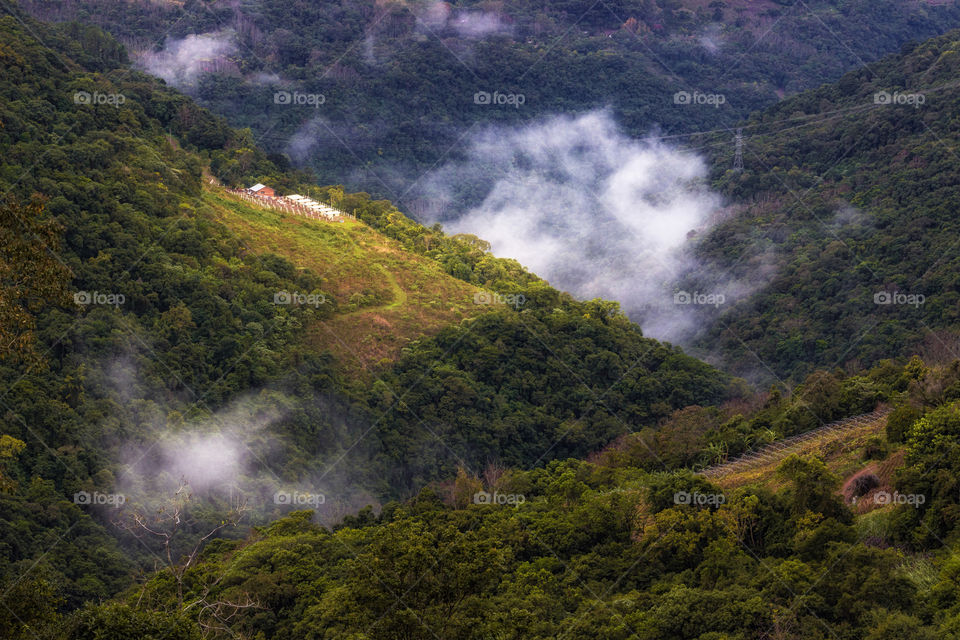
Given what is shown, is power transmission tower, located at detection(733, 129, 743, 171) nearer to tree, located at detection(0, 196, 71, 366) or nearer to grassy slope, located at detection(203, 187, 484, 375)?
grassy slope, located at detection(203, 187, 484, 375)

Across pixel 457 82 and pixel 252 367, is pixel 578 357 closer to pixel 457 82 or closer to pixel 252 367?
pixel 252 367

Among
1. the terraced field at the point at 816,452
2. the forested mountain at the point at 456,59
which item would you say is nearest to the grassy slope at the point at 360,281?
the terraced field at the point at 816,452

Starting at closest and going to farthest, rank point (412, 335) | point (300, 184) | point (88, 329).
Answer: point (88, 329)
point (412, 335)
point (300, 184)

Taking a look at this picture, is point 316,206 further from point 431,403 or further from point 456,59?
point 456,59

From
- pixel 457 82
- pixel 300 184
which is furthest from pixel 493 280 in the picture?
pixel 457 82

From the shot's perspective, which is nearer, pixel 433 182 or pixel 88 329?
pixel 88 329

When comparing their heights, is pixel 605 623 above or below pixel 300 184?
below
